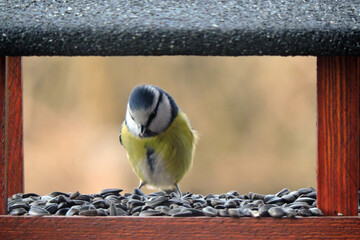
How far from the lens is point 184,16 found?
1.60m

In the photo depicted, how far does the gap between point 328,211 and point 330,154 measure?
14cm

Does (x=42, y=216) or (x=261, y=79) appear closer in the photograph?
(x=42, y=216)

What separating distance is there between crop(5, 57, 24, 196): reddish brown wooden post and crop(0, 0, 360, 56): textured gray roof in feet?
1.52

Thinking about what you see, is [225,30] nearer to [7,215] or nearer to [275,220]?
[275,220]

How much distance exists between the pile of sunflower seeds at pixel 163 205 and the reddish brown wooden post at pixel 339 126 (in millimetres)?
91

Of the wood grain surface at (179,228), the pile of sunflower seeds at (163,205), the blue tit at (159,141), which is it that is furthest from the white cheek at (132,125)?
the wood grain surface at (179,228)

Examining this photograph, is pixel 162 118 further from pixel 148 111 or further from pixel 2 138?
pixel 2 138

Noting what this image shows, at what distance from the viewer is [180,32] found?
1.54 metres

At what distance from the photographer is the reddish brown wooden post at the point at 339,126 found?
65.8 inches

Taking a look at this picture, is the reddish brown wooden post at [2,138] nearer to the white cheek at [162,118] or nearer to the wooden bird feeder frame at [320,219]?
the wooden bird feeder frame at [320,219]

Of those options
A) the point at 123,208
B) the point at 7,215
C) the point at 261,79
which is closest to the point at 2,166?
the point at 7,215

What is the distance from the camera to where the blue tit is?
2.15 metres

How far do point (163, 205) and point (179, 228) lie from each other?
7.3 inches

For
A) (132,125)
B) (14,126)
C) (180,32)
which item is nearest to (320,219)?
(180,32)
